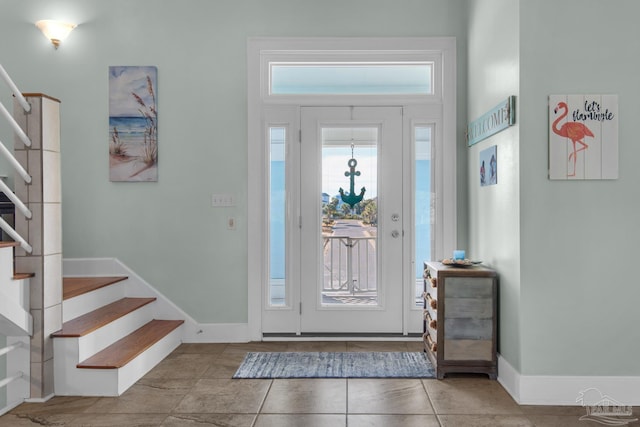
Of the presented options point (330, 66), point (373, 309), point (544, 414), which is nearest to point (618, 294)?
point (544, 414)

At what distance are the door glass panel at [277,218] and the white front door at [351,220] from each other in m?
0.16

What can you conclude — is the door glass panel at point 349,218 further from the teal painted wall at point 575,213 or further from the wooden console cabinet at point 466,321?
the teal painted wall at point 575,213

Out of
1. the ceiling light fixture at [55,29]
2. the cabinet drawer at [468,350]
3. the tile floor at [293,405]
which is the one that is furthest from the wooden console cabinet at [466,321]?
the ceiling light fixture at [55,29]

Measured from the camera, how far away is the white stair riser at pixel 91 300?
331cm

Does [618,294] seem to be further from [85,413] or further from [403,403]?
[85,413]

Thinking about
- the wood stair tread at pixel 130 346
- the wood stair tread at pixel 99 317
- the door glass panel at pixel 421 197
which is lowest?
the wood stair tread at pixel 130 346

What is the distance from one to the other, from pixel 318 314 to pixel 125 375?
5.46 ft

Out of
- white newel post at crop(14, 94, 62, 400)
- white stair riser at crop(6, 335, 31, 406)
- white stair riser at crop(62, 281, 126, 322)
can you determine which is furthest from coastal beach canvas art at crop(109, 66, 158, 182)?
white stair riser at crop(6, 335, 31, 406)

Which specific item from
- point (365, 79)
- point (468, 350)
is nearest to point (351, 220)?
point (365, 79)

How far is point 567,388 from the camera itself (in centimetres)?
282

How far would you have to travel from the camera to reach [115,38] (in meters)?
4.13

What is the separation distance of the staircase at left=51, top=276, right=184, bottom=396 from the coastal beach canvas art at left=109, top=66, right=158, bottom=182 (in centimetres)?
94

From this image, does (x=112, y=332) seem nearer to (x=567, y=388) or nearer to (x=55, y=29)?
(x=55, y=29)

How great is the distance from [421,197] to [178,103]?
7.28ft
